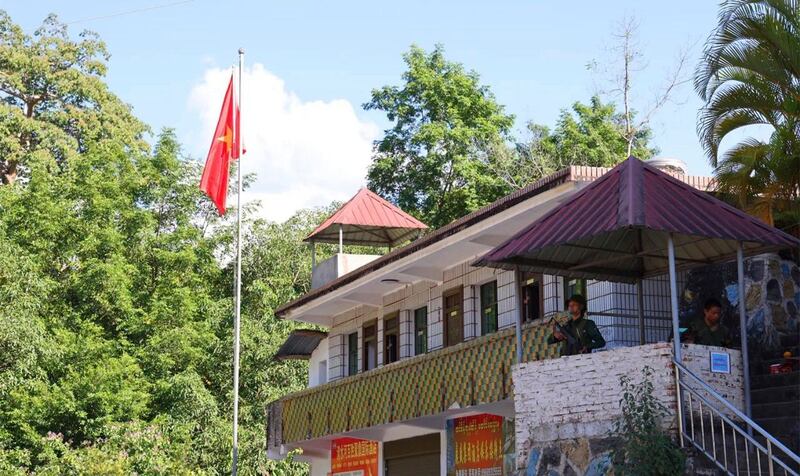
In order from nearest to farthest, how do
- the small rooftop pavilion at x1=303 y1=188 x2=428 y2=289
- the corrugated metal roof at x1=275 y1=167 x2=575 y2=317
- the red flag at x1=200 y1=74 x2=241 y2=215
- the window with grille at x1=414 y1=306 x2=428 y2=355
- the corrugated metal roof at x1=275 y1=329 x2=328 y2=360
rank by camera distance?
the corrugated metal roof at x1=275 y1=167 x2=575 y2=317 < the window with grille at x1=414 y1=306 x2=428 y2=355 < the red flag at x1=200 y1=74 x2=241 y2=215 < the small rooftop pavilion at x1=303 y1=188 x2=428 y2=289 < the corrugated metal roof at x1=275 y1=329 x2=328 y2=360

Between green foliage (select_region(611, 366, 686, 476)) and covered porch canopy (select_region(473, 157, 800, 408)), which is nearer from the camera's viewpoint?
green foliage (select_region(611, 366, 686, 476))

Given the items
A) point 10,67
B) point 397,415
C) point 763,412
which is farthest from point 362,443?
point 10,67

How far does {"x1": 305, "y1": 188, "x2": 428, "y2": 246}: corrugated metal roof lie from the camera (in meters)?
33.3

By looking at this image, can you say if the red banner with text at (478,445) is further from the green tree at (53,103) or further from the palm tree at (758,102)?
the green tree at (53,103)

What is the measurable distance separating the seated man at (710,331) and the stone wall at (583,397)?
0.48 metres

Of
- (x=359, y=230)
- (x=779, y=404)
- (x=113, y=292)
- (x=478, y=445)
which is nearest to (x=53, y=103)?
(x=113, y=292)

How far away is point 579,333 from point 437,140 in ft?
94.8

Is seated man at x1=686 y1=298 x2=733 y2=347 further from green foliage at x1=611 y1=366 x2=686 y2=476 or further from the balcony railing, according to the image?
the balcony railing

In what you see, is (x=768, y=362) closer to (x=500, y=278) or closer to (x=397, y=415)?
(x=500, y=278)

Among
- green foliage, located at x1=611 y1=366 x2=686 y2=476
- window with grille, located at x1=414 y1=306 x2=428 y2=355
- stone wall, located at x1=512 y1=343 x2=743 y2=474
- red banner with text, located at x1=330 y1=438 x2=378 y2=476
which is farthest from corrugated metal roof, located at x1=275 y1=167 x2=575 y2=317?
green foliage, located at x1=611 y1=366 x2=686 y2=476

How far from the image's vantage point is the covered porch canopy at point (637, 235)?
15.5 m

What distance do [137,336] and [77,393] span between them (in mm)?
3860

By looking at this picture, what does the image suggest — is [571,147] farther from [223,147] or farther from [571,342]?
[571,342]

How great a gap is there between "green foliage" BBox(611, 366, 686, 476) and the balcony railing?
14.8ft
